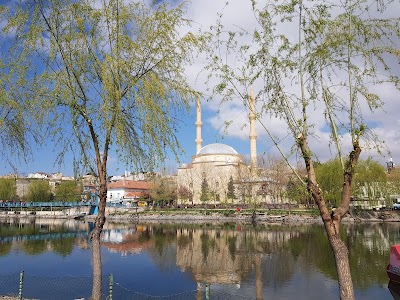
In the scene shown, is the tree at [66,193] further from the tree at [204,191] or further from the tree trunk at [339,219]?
the tree trunk at [339,219]

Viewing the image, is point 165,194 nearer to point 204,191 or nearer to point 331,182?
point 204,191

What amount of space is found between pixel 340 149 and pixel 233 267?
1685 cm

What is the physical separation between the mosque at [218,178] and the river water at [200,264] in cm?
2795

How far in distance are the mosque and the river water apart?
27.9 meters

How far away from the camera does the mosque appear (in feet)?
218

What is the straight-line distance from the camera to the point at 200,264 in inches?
912

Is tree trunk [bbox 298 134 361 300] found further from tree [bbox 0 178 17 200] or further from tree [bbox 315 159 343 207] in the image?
tree [bbox 0 178 17 200]

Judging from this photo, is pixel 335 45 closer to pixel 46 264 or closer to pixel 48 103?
pixel 48 103

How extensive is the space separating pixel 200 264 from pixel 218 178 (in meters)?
56.9

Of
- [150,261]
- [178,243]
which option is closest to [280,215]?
[178,243]

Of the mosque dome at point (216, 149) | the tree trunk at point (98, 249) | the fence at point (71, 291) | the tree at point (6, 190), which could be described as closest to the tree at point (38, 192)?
the tree at point (6, 190)

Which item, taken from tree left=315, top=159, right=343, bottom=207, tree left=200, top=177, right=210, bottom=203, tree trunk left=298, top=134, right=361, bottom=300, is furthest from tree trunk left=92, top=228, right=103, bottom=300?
tree left=200, top=177, right=210, bottom=203

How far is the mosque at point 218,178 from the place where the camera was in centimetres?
6650

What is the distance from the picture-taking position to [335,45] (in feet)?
21.2
